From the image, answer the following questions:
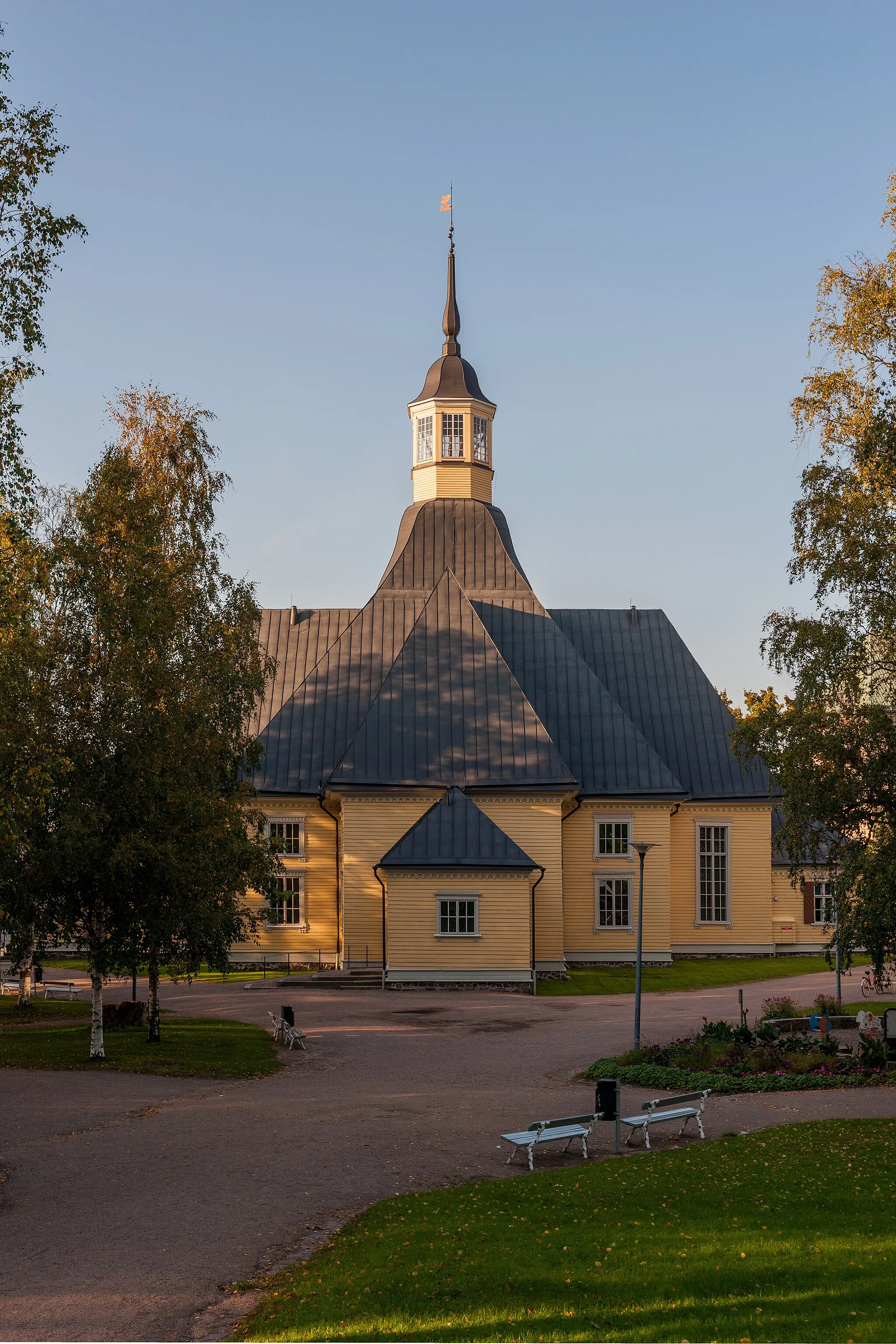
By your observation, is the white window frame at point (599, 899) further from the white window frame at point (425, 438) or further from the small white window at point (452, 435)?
the white window frame at point (425, 438)

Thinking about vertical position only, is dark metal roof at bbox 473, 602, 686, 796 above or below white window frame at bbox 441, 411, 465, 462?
below

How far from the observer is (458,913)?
38094mm

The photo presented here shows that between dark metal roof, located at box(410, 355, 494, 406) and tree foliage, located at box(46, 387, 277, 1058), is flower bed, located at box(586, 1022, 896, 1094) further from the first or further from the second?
dark metal roof, located at box(410, 355, 494, 406)

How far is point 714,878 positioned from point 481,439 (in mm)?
20012

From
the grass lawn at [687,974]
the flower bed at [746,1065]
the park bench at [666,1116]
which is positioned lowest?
the grass lawn at [687,974]

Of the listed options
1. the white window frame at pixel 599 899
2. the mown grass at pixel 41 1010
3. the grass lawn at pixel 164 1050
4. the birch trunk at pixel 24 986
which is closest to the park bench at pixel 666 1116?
the grass lawn at pixel 164 1050

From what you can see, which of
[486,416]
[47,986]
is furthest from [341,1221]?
[486,416]

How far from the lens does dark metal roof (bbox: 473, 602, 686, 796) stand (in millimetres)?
44500

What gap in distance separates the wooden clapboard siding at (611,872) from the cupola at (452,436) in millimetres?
14634

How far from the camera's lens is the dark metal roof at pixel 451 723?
41.1 m

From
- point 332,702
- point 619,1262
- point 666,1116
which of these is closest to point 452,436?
point 332,702

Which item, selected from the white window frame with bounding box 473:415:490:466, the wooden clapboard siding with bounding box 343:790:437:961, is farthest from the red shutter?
the white window frame with bounding box 473:415:490:466

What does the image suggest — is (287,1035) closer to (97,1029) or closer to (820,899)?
(97,1029)

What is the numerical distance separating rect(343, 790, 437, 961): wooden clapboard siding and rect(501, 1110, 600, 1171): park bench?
2340cm
